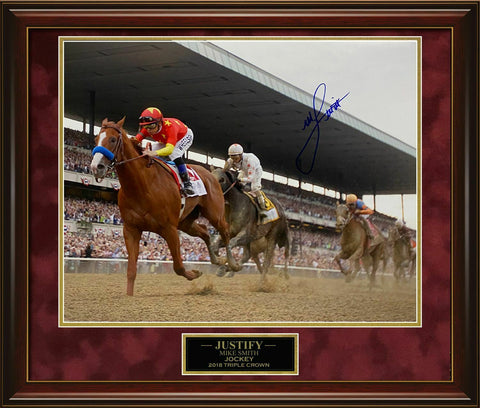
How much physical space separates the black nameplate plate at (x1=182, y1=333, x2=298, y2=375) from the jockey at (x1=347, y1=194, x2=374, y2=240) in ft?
15.6

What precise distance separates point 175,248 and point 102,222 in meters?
1.28

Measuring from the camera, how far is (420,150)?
10727 mm

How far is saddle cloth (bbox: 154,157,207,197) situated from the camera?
41.0 ft

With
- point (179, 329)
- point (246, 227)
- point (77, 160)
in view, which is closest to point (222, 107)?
point (246, 227)

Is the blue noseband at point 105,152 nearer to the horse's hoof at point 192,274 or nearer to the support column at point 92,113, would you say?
the support column at point 92,113

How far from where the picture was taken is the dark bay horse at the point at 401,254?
1140 centimetres

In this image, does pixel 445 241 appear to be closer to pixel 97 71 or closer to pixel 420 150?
pixel 420 150

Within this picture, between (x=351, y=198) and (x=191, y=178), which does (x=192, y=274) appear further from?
(x=351, y=198)

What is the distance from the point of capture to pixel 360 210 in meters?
14.9

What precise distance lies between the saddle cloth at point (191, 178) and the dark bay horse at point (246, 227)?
80 cm

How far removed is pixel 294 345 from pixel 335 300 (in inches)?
70.9
